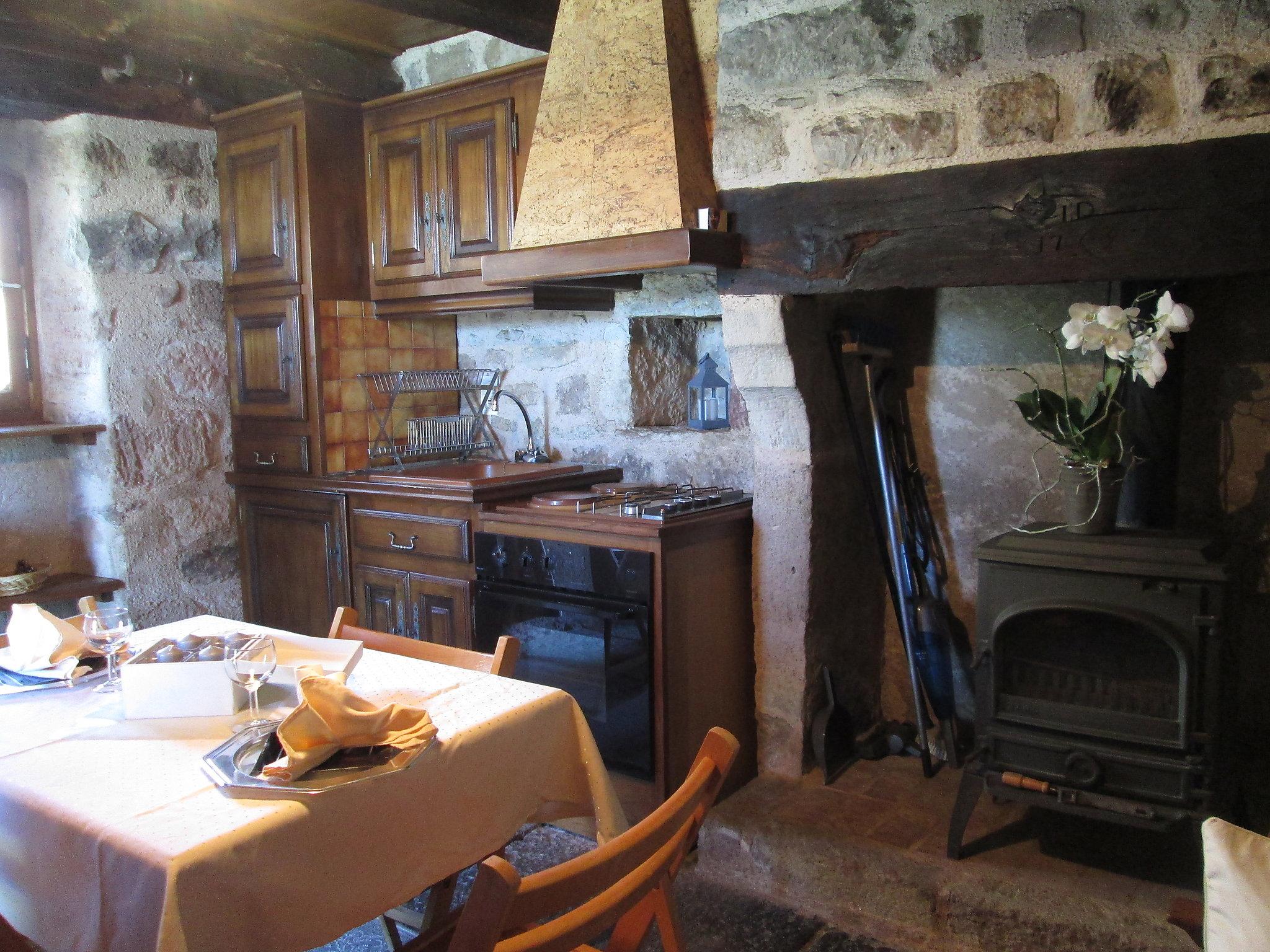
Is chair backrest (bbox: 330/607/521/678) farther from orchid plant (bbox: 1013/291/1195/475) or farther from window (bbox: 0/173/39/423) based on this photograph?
window (bbox: 0/173/39/423)

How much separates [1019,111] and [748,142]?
0.66m

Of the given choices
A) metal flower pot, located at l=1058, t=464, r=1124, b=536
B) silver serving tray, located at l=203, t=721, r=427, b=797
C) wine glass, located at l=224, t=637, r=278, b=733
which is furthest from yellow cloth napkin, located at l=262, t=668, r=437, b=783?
metal flower pot, located at l=1058, t=464, r=1124, b=536

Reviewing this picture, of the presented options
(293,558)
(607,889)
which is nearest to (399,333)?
(293,558)

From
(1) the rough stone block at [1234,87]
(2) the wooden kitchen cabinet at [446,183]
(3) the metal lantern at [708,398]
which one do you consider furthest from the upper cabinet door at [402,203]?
(1) the rough stone block at [1234,87]

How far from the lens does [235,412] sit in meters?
3.70

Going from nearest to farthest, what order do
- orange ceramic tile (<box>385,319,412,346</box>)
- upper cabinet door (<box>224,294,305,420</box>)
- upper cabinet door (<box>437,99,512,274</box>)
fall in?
upper cabinet door (<box>437,99,512,274</box>), upper cabinet door (<box>224,294,305,420</box>), orange ceramic tile (<box>385,319,412,346</box>)

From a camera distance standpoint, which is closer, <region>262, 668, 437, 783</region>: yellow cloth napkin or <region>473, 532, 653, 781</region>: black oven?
<region>262, 668, 437, 783</region>: yellow cloth napkin

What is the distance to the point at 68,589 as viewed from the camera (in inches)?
130

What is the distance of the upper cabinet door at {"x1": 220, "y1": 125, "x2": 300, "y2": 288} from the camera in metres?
3.39

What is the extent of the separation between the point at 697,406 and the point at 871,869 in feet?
4.93

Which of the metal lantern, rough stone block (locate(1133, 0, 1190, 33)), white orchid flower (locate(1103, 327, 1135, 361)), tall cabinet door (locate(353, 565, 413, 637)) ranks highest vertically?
rough stone block (locate(1133, 0, 1190, 33))

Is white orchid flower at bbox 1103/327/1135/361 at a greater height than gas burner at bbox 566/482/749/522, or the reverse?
white orchid flower at bbox 1103/327/1135/361

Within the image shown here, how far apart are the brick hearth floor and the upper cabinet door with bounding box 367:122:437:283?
1.99 meters

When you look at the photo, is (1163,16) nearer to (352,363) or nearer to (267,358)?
(352,363)
